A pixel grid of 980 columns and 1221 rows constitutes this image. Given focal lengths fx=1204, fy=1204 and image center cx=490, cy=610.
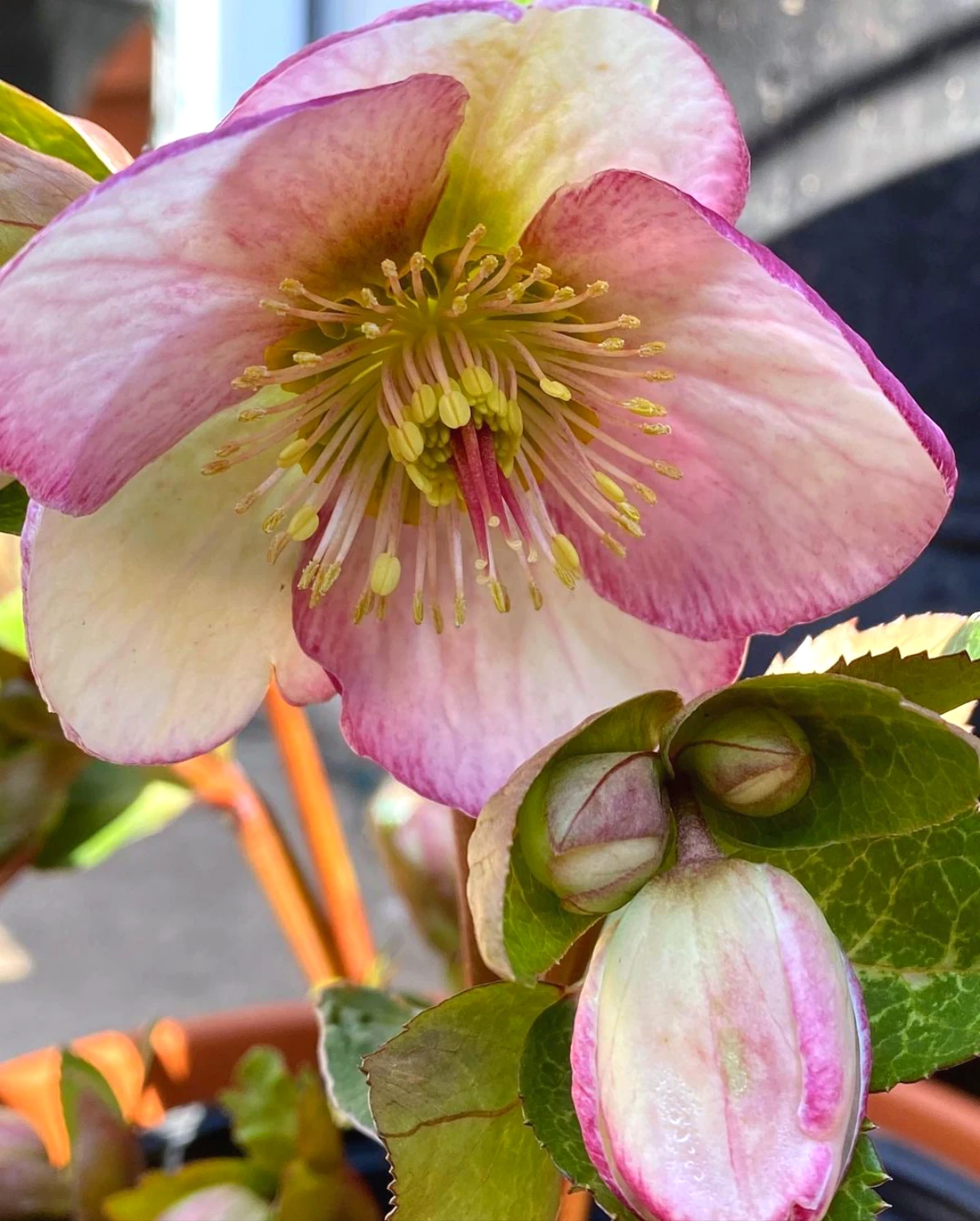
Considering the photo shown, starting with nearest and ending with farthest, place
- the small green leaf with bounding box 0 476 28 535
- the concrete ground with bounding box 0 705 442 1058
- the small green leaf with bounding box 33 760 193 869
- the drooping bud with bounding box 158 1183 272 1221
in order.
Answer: the small green leaf with bounding box 0 476 28 535 → the drooping bud with bounding box 158 1183 272 1221 → the small green leaf with bounding box 33 760 193 869 → the concrete ground with bounding box 0 705 442 1058

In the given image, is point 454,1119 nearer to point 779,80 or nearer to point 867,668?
point 867,668

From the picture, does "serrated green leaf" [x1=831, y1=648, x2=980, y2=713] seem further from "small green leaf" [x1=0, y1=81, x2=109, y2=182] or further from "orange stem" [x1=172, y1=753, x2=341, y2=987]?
"orange stem" [x1=172, y1=753, x2=341, y2=987]

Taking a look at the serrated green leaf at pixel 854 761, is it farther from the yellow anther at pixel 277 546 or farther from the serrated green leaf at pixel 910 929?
the yellow anther at pixel 277 546

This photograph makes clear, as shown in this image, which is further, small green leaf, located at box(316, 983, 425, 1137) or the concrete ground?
the concrete ground

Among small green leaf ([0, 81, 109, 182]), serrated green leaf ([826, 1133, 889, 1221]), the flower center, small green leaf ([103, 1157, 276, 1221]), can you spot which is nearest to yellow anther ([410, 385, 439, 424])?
the flower center

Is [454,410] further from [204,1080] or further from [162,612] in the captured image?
[204,1080]

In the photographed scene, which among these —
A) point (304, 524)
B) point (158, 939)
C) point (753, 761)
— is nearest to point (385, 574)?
point (304, 524)

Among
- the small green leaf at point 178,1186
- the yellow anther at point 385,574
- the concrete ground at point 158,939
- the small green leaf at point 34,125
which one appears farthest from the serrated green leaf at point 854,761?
the concrete ground at point 158,939
